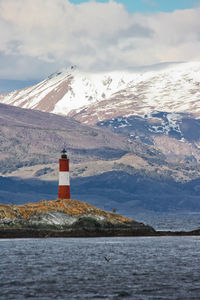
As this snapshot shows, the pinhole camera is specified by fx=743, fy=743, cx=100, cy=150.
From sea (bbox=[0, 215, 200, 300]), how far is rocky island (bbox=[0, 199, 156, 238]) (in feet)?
8.65

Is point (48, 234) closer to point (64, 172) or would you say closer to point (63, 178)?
point (63, 178)

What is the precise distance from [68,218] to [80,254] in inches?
1133

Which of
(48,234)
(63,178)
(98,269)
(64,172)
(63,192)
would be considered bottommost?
(98,269)

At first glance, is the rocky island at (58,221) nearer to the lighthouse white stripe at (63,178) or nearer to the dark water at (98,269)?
the dark water at (98,269)

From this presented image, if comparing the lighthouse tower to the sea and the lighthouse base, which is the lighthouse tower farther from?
the sea

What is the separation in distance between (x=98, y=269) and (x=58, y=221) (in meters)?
48.7

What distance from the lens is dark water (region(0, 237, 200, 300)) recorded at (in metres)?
70.0

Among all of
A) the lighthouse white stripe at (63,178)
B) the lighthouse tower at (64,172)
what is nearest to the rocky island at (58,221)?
the lighthouse tower at (64,172)

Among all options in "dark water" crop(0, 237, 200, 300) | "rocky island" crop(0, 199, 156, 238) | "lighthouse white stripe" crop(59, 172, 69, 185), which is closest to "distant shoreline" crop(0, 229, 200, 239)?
"rocky island" crop(0, 199, 156, 238)

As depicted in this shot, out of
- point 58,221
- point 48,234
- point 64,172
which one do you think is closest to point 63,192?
point 64,172

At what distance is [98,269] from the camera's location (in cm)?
9050

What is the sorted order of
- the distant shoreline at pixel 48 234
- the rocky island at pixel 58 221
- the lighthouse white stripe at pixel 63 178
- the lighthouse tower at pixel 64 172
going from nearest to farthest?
the distant shoreline at pixel 48 234 → the rocky island at pixel 58 221 → the lighthouse white stripe at pixel 63 178 → the lighthouse tower at pixel 64 172

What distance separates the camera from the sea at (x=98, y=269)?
69.9m

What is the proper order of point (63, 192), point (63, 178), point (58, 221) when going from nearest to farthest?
point (58, 221), point (63, 178), point (63, 192)
